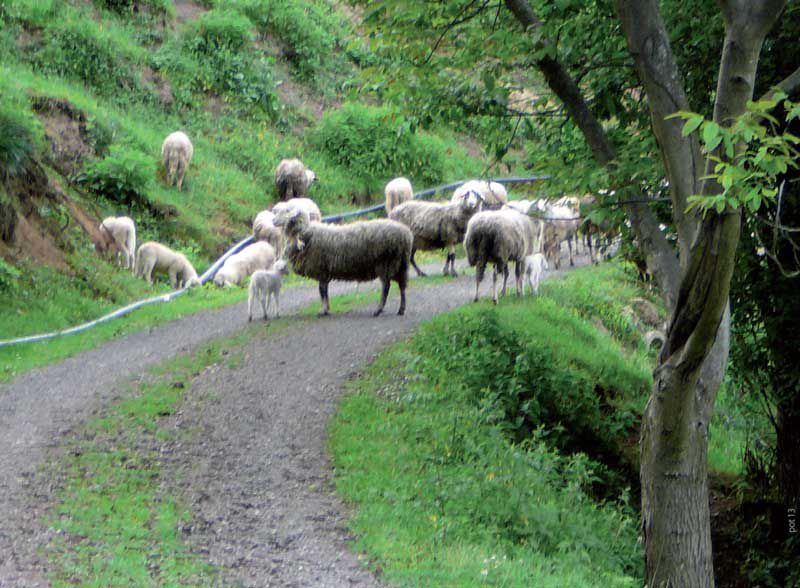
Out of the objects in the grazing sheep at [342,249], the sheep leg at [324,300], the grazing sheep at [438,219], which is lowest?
the sheep leg at [324,300]

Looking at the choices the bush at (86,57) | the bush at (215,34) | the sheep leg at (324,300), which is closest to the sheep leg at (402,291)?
the sheep leg at (324,300)

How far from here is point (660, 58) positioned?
8500mm

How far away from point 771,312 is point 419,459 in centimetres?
383

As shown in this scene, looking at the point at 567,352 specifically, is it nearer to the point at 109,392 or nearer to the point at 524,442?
the point at 524,442

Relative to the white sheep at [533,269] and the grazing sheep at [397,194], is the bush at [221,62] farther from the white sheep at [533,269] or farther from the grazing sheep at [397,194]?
the white sheep at [533,269]

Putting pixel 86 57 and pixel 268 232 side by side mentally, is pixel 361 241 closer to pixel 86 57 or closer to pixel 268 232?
pixel 268 232

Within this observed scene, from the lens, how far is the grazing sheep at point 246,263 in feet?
66.8

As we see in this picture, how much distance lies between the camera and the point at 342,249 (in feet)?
53.6

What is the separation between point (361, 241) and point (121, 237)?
660 cm

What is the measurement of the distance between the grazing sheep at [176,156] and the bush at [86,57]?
338 centimetres

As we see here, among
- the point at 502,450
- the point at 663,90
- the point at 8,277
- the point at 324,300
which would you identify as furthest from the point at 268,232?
the point at 663,90

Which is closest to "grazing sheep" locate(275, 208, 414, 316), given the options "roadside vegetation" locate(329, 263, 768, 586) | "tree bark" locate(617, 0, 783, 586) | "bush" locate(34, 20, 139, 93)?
"roadside vegetation" locate(329, 263, 768, 586)

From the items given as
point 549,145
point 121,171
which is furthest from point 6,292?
point 549,145

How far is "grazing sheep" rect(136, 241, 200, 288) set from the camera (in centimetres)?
2048
